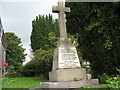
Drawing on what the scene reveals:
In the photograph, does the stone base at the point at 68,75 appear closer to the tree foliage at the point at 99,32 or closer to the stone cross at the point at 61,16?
the stone cross at the point at 61,16

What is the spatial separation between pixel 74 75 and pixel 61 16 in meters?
2.47

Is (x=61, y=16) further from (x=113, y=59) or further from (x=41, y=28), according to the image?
(x=41, y=28)

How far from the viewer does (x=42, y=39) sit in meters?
28.0

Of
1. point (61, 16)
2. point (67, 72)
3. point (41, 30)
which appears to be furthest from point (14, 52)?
point (67, 72)

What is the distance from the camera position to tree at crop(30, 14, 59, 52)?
27828mm

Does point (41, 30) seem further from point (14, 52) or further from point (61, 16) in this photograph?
point (61, 16)

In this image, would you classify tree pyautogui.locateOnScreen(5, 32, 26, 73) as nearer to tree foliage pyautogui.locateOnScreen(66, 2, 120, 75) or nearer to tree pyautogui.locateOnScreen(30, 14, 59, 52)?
tree pyautogui.locateOnScreen(30, 14, 59, 52)

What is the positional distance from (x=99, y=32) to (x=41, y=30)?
1999cm

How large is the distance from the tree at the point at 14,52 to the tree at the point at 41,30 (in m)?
6.80

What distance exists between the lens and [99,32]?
10.2m

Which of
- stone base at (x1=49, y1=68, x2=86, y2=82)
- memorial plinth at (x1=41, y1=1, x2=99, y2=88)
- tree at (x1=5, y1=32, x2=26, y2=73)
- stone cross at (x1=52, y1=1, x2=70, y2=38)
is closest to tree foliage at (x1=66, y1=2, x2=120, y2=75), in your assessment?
stone cross at (x1=52, y1=1, x2=70, y2=38)

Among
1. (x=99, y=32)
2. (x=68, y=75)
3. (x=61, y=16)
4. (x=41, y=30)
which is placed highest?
(x=41, y=30)

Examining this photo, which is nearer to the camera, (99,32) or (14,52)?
(99,32)

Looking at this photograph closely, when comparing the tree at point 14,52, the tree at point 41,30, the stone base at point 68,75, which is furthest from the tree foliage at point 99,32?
the tree at point 14,52
